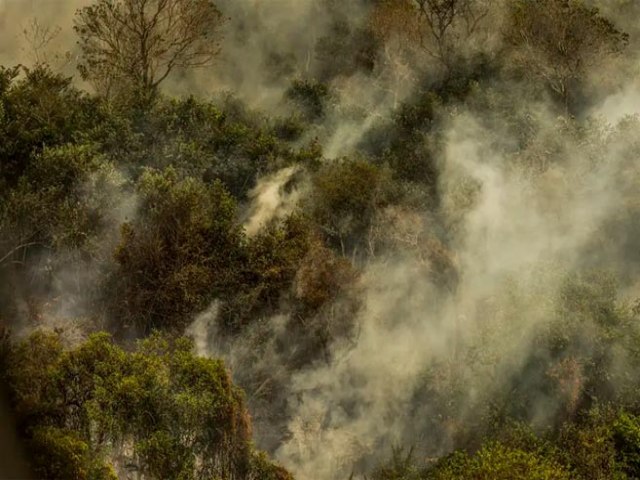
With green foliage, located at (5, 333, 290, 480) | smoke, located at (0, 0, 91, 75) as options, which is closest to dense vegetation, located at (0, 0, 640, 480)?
green foliage, located at (5, 333, 290, 480)

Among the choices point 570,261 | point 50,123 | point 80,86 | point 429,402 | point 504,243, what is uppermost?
point 80,86

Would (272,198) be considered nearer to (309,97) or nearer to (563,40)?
(309,97)

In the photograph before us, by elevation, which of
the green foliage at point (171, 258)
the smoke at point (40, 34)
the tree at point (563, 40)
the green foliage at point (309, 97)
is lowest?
the green foliage at point (171, 258)

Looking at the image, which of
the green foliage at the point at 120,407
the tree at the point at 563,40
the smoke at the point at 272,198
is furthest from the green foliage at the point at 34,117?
the tree at the point at 563,40

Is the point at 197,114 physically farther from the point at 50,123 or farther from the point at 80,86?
the point at 80,86

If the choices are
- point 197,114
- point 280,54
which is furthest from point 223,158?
point 280,54

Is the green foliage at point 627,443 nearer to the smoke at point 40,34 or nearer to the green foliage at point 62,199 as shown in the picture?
the green foliage at point 62,199

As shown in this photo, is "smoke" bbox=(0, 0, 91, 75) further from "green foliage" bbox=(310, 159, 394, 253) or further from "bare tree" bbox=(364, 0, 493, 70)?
"green foliage" bbox=(310, 159, 394, 253)
